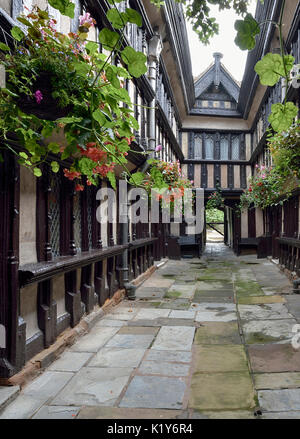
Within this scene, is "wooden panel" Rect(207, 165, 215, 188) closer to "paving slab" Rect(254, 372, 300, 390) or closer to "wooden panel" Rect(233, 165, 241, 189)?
"wooden panel" Rect(233, 165, 241, 189)

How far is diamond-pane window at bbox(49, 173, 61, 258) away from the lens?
Answer: 4.20 metres

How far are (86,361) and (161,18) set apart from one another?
347 inches

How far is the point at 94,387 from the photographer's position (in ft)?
9.91

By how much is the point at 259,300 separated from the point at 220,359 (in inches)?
122

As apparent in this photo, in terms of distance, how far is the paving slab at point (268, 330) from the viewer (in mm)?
4243

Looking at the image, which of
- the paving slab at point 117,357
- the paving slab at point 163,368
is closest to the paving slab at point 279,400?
the paving slab at point 163,368

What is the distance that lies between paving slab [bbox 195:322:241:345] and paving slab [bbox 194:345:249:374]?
19 cm

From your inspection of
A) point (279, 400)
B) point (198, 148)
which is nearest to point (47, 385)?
point (279, 400)

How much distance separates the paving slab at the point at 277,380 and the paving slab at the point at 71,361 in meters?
1.67

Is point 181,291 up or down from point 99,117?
down

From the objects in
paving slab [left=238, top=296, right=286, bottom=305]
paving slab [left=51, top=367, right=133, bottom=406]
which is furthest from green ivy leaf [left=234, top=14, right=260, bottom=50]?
paving slab [left=238, top=296, right=286, bottom=305]

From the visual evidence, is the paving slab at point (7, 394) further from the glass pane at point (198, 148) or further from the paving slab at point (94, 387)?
the glass pane at point (198, 148)

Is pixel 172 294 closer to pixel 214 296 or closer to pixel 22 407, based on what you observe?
pixel 214 296

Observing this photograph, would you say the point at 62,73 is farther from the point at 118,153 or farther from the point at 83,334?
the point at 83,334
